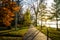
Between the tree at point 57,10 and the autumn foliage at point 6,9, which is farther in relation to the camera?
the tree at point 57,10

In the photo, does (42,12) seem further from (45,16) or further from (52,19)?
(52,19)

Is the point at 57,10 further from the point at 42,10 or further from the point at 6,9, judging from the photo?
the point at 6,9

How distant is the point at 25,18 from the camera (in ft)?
240

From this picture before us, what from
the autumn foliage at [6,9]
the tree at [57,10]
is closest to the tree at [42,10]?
the tree at [57,10]

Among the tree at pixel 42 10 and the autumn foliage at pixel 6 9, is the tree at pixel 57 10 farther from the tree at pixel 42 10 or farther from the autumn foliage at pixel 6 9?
the autumn foliage at pixel 6 9

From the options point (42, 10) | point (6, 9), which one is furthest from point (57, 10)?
point (6, 9)

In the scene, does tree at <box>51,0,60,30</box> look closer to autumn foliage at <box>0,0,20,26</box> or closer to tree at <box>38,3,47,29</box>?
tree at <box>38,3,47,29</box>

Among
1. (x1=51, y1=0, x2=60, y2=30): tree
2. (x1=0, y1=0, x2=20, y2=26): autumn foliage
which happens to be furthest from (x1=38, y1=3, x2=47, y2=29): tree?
(x1=0, y1=0, x2=20, y2=26): autumn foliage

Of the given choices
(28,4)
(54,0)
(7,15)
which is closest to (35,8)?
(28,4)

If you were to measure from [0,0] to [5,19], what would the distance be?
8.74ft

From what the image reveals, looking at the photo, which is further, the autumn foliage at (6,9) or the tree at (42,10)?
the tree at (42,10)

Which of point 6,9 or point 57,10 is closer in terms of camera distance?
point 6,9

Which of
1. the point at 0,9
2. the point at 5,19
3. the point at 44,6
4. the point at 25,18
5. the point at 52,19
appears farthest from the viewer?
the point at 25,18

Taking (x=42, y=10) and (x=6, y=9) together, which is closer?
(x=6, y=9)
